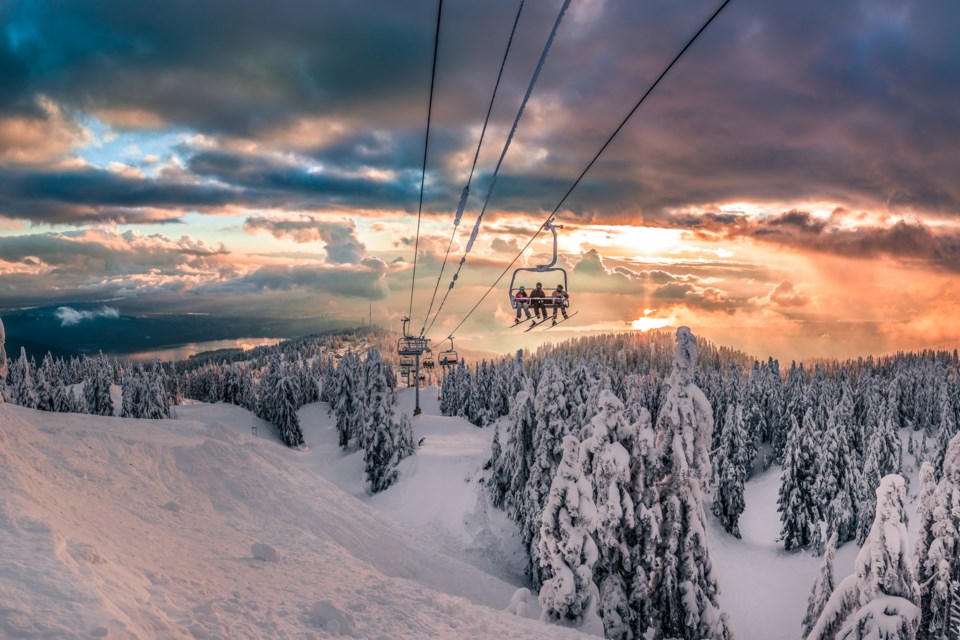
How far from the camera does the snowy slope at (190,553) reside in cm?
1020

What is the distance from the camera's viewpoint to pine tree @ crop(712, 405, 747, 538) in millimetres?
64188

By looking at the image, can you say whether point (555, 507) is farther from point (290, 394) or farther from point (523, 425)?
point (290, 394)

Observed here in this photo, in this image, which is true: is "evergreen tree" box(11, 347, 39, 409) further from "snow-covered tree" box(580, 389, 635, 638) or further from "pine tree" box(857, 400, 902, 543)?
"pine tree" box(857, 400, 902, 543)

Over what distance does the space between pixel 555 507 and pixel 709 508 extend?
177ft

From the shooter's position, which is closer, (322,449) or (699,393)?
(699,393)

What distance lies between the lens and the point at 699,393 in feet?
65.5

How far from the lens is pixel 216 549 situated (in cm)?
1759

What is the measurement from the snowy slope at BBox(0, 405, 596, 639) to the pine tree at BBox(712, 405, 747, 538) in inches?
1690

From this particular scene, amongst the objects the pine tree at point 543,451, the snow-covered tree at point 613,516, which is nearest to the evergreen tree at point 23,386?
the pine tree at point 543,451

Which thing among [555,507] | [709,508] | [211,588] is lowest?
[709,508]

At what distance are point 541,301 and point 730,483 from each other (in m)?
54.6

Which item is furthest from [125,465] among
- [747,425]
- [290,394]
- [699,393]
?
[747,425]

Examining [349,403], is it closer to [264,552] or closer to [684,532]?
[264,552]

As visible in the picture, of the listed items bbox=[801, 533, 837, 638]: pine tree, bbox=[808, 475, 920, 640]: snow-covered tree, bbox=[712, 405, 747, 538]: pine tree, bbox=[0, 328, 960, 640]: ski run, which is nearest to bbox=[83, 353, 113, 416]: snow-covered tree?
bbox=[0, 328, 960, 640]: ski run
